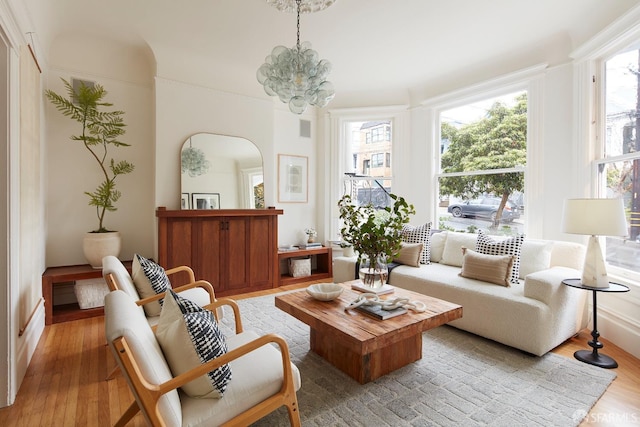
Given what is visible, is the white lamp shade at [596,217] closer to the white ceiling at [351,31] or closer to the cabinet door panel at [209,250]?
the white ceiling at [351,31]

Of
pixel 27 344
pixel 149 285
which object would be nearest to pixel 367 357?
pixel 149 285

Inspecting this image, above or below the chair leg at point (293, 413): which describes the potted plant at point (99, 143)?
above

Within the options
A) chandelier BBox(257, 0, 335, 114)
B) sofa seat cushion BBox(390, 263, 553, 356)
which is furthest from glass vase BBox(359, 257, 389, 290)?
chandelier BBox(257, 0, 335, 114)

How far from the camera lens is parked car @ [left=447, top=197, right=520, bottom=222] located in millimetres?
3898

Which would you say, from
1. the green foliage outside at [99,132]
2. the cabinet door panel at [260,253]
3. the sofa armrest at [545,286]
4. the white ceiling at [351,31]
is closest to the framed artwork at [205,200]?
the cabinet door panel at [260,253]

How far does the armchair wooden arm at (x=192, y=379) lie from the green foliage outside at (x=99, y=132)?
2.57 m

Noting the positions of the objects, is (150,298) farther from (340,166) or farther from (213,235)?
(340,166)

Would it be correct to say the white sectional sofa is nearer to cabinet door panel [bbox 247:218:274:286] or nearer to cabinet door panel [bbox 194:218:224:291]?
cabinet door panel [bbox 247:218:274:286]

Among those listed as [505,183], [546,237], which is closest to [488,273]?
[546,237]

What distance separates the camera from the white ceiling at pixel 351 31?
9.46ft

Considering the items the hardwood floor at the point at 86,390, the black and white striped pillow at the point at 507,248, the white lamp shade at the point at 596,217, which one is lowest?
the hardwood floor at the point at 86,390

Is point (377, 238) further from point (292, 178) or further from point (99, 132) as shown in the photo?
point (99, 132)

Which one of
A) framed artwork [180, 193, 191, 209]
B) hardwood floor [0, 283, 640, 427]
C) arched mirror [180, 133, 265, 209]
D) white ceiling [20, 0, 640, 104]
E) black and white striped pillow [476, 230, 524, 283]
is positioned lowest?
hardwood floor [0, 283, 640, 427]

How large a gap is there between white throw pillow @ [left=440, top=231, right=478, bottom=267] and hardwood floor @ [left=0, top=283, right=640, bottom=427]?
4.04 feet
